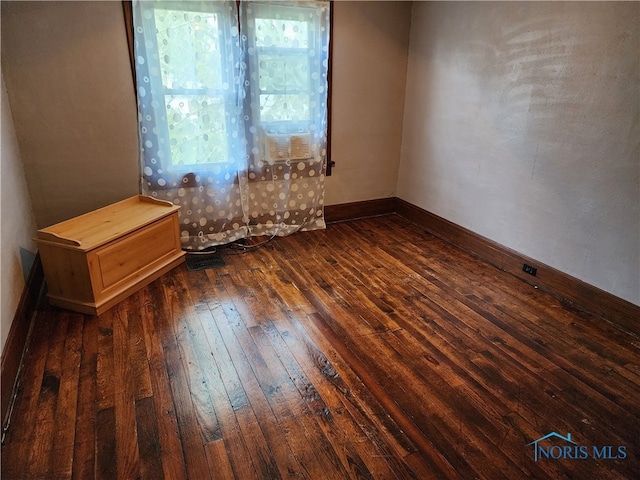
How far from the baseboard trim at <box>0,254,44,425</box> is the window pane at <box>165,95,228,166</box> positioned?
4.08 feet

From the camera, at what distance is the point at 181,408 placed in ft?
5.88

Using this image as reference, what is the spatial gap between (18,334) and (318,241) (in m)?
2.25

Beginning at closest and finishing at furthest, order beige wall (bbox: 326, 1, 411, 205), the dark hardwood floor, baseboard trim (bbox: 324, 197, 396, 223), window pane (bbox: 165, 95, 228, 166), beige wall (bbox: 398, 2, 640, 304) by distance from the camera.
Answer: the dark hardwood floor → beige wall (bbox: 398, 2, 640, 304) → window pane (bbox: 165, 95, 228, 166) → beige wall (bbox: 326, 1, 411, 205) → baseboard trim (bbox: 324, 197, 396, 223)

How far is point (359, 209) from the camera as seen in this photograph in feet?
13.8

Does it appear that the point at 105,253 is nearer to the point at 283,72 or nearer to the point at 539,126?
the point at 283,72

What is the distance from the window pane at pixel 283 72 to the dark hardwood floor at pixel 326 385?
1613 mm

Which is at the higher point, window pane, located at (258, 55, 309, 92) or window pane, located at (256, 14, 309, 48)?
window pane, located at (256, 14, 309, 48)

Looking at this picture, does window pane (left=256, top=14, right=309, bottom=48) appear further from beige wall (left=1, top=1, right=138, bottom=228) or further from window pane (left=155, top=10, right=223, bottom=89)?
beige wall (left=1, top=1, right=138, bottom=228)

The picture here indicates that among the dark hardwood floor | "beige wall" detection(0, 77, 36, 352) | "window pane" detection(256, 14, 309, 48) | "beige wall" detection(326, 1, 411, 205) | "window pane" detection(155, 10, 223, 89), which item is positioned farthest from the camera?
"beige wall" detection(326, 1, 411, 205)

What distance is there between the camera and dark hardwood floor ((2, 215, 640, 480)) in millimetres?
1564

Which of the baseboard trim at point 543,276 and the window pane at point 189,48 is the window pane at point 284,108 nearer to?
the window pane at point 189,48

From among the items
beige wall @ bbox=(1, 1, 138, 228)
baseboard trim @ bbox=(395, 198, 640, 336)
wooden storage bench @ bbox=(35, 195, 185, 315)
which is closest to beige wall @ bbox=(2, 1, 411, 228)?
beige wall @ bbox=(1, 1, 138, 228)
